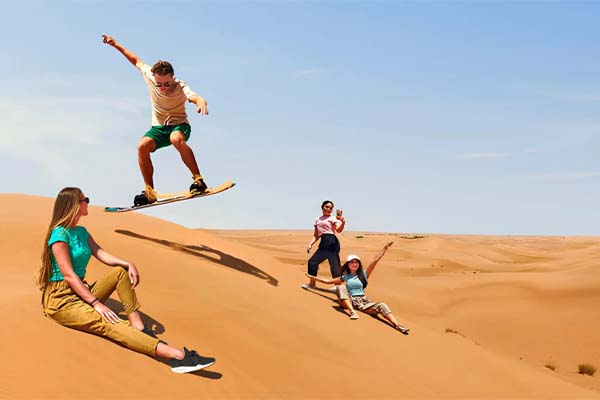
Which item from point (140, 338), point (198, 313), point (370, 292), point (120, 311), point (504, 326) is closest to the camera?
point (140, 338)

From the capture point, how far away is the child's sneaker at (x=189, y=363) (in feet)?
17.9

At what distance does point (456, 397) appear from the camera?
299 inches

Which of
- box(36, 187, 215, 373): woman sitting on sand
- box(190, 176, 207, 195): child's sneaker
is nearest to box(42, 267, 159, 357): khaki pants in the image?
box(36, 187, 215, 373): woman sitting on sand

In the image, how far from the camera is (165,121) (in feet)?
31.5

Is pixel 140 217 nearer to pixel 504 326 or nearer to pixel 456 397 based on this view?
pixel 456 397

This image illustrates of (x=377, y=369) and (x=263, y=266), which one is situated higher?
(x=263, y=266)

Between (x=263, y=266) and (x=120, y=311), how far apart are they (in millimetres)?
5422

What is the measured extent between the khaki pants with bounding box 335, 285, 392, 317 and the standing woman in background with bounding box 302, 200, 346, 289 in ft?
3.10

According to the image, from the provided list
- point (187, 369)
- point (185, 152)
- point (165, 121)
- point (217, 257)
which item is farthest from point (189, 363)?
point (217, 257)

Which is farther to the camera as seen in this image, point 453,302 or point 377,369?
point 453,302

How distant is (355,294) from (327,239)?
4.58ft

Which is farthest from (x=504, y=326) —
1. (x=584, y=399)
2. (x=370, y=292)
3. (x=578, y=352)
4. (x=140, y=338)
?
(x=140, y=338)

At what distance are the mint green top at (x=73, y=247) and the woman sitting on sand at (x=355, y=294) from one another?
4.91 m

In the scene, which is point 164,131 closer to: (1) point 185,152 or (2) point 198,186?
(1) point 185,152
